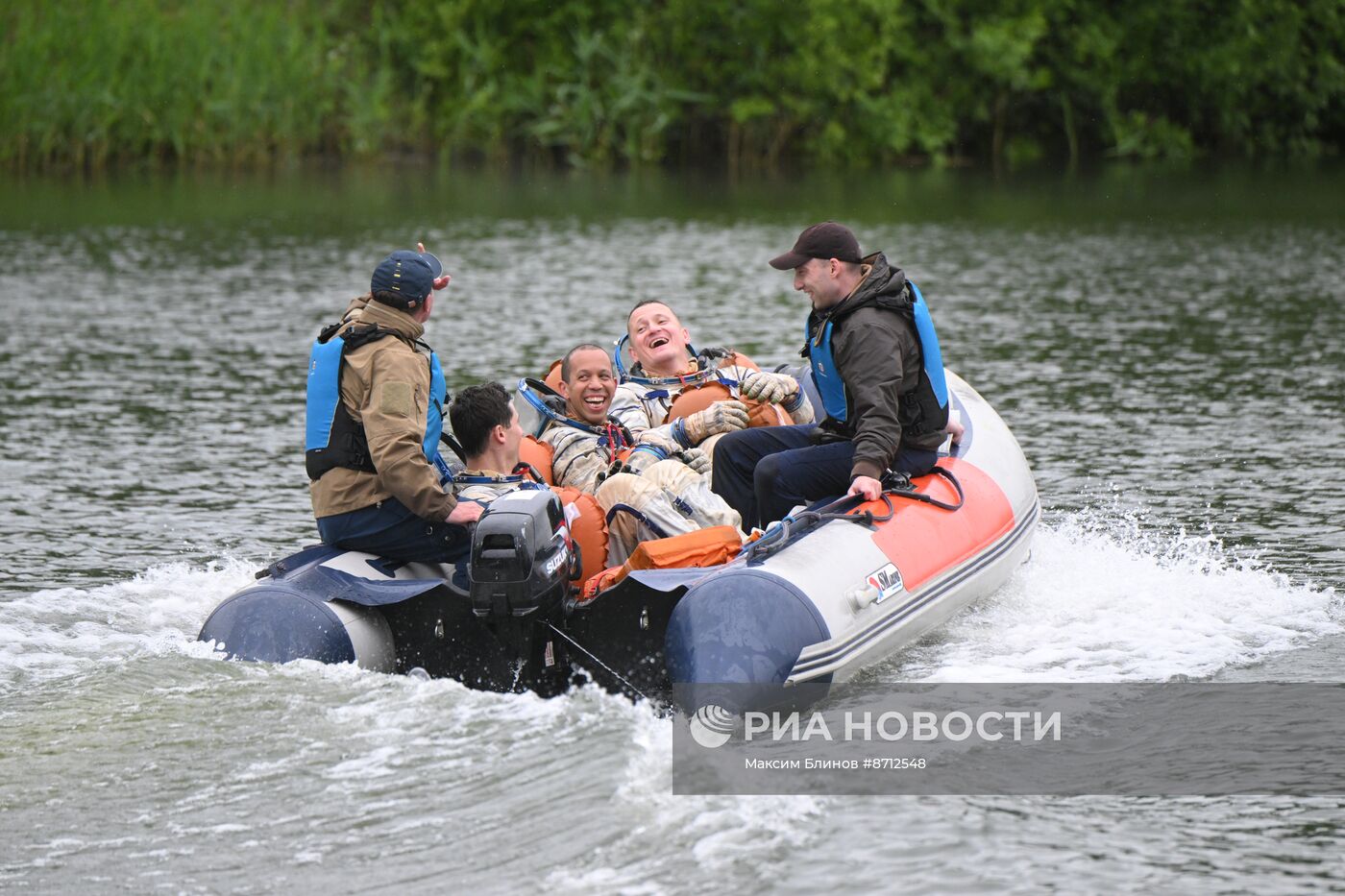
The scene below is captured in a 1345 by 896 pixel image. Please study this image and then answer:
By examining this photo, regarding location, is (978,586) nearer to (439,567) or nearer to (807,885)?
(439,567)

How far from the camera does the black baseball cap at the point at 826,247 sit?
686 centimetres

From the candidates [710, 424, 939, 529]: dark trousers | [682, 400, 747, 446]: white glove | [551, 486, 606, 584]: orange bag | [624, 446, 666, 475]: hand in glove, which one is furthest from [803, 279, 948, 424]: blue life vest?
[551, 486, 606, 584]: orange bag

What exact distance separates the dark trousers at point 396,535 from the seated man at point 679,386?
4.17ft

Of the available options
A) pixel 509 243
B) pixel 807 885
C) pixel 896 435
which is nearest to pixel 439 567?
pixel 896 435

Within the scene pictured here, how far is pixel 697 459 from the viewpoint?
24.6ft

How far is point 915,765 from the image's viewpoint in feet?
18.4

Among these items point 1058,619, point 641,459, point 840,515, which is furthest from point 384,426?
point 1058,619

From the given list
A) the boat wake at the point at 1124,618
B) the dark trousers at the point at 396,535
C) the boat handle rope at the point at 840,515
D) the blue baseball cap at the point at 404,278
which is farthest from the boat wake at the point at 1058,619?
the blue baseball cap at the point at 404,278

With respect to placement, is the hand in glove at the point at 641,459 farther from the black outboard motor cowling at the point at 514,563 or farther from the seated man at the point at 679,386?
the black outboard motor cowling at the point at 514,563

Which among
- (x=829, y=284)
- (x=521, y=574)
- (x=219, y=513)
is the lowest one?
(x=219, y=513)

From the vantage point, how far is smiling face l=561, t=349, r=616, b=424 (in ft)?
23.8

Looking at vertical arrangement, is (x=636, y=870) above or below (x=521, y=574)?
below

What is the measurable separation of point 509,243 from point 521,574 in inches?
613

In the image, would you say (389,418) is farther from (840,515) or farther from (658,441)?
(840,515)
